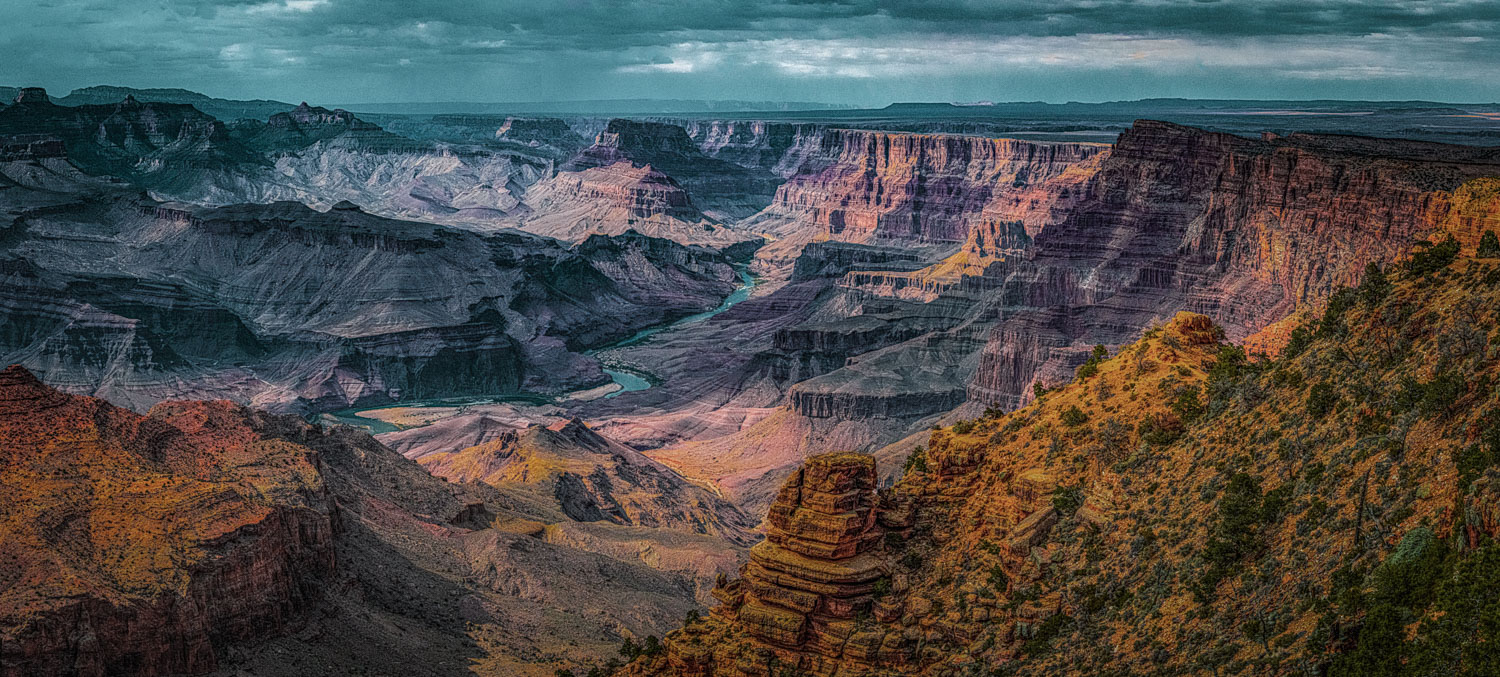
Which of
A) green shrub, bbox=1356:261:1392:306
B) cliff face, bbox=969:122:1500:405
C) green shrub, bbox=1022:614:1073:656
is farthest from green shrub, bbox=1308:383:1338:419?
cliff face, bbox=969:122:1500:405

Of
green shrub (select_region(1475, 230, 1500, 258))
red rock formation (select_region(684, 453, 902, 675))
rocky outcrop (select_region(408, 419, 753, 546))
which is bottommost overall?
rocky outcrop (select_region(408, 419, 753, 546))

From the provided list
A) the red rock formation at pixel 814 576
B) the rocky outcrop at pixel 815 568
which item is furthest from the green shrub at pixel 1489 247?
the red rock formation at pixel 814 576

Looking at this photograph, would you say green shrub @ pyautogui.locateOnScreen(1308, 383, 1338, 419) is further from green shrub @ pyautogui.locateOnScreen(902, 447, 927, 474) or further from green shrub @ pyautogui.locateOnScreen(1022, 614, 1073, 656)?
green shrub @ pyautogui.locateOnScreen(902, 447, 927, 474)

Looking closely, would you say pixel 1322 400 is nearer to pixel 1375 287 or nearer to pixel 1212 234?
pixel 1375 287

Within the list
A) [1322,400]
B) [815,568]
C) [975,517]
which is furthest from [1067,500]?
[1322,400]

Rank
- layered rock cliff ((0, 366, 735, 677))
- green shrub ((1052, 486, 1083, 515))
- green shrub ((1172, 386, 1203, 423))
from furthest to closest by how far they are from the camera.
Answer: layered rock cliff ((0, 366, 735, 677))
green shrub ((1172, 386, 1203, 423))
green shrub ((1052, 486, 1083, 515))

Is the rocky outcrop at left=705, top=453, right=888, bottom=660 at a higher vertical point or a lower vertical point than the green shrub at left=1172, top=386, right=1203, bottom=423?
lower

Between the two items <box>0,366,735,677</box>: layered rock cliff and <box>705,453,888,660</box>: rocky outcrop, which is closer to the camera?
<box>705,453,888,660</box>: rocky outcrop
